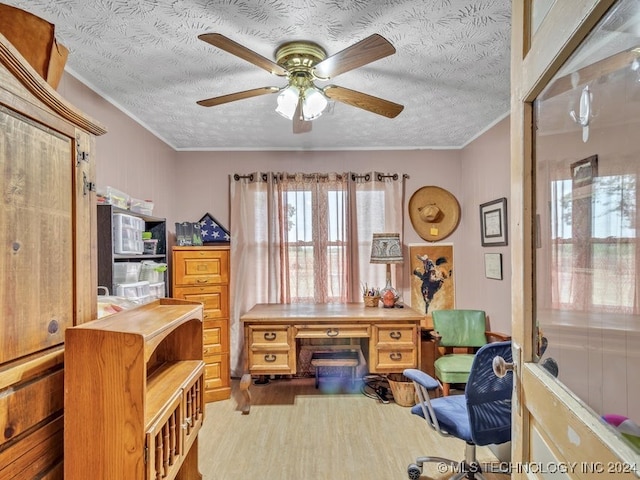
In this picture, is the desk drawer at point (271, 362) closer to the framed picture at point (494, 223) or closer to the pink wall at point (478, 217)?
the pink wall at point (478, 217)

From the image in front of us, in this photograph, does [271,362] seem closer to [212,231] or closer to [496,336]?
[212,231]

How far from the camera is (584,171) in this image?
847mm

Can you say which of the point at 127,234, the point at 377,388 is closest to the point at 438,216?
the point at 377,388

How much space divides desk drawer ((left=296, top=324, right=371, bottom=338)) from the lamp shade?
73 centimetres

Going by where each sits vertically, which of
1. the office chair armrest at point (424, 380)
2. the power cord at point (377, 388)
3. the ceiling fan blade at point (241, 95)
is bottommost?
the power cord at point (377, 388)

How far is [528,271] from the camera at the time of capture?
3.41ft

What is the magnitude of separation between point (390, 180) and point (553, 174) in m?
3.00

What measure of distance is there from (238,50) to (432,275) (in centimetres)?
305

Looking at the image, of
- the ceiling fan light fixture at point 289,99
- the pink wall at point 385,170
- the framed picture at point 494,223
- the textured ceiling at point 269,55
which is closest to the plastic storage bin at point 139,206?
the pink wall at point 385,170

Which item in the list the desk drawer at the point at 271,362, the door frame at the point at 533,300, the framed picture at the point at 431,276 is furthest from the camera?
the framed picture at the point at 431,276

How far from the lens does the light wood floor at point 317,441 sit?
227 centimetres

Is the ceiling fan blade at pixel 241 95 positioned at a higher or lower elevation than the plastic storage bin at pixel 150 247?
higher

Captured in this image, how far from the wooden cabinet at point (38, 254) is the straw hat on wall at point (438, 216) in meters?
3.30

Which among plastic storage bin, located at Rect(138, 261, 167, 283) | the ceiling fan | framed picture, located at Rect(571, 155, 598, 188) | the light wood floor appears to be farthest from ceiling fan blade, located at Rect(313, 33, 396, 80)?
the light wood floor
